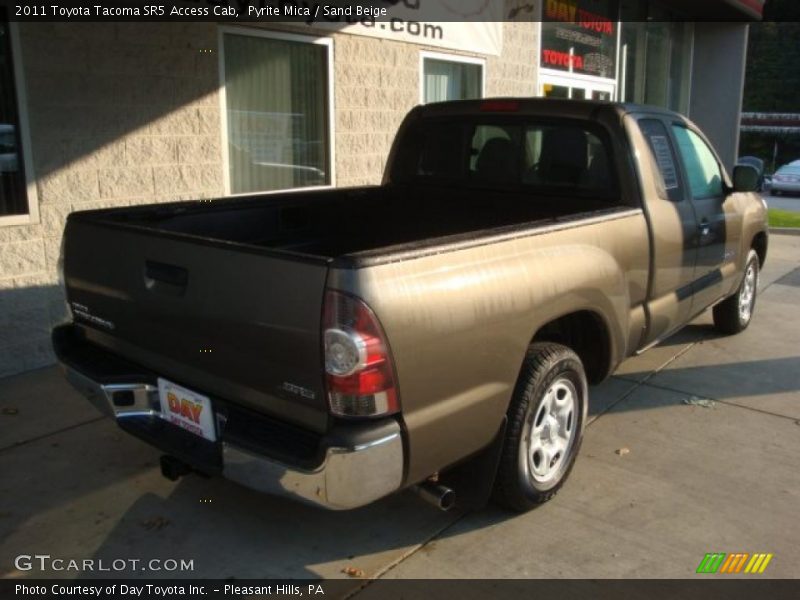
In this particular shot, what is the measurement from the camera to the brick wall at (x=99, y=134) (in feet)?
17.5

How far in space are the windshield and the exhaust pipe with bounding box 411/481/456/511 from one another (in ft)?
6.99

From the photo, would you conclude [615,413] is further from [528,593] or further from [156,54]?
[156,54]

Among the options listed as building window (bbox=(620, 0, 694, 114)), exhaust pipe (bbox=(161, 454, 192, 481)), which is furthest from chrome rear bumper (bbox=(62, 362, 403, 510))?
building window (bbox=(620, 0, 694, 114))

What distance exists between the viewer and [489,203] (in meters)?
4.67

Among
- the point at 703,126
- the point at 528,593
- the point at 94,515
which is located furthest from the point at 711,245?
the point at 703,126

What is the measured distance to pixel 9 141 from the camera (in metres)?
5.25

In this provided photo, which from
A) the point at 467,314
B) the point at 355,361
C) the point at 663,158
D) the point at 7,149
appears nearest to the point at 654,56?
the point at 663,158

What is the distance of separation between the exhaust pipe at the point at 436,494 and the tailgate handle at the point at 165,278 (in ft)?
3.93

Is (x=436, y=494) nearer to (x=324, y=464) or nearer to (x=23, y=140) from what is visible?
(x=324, y=464)

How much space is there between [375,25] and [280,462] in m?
6.25

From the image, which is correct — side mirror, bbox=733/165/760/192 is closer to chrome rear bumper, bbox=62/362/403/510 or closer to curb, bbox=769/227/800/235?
chrome rear bumper, bbox=62/362/403/510

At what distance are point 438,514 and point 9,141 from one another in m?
4.01

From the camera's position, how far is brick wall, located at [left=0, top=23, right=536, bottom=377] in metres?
5.33

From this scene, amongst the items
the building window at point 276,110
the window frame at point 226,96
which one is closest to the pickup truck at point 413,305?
the window frame at point 226,96
